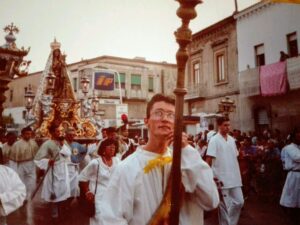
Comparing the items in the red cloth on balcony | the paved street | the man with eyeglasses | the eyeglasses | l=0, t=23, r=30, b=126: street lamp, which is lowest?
the paved street

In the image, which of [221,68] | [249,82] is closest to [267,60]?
[249,82]

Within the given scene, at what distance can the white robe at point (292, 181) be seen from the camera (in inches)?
261

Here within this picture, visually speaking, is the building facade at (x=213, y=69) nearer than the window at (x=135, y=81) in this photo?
Yes

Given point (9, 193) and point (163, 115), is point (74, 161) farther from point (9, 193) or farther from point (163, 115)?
point (163, 115)

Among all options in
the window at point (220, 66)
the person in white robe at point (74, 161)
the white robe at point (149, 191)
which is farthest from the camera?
the window at point (220, 66)

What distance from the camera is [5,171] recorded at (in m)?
3.40

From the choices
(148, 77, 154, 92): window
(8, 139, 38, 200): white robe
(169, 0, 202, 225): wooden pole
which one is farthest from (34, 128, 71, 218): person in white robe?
(148, 77, 154, 92): window

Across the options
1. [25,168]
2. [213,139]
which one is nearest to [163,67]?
[25,168]

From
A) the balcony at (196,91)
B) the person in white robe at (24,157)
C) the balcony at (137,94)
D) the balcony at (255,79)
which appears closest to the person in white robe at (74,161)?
the person in white robe at (24,157)

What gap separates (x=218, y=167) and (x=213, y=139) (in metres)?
0.45

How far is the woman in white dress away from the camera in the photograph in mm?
5020

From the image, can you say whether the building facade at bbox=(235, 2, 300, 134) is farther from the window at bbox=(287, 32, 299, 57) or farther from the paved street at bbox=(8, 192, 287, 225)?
the paved street at bbox=(8, 192, 287, 225)

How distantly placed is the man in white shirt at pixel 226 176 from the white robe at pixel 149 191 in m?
3.51

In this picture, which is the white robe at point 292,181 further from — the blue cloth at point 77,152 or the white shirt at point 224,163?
the blue cloth at point 77,152
